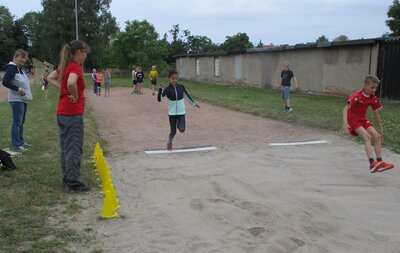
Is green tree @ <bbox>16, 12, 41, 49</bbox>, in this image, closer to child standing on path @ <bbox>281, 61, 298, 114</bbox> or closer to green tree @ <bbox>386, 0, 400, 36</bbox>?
green tree @ <bbox>386, 0, 400, 36</bbox>

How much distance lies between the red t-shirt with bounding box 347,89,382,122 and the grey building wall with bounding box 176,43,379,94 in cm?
1341

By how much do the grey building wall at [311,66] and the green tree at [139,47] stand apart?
22.6 m

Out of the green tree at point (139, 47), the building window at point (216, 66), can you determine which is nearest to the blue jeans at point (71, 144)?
the building window at point (216, 66)

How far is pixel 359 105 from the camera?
7121 mm

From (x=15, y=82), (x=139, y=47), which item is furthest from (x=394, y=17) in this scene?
(x=15, y=82)

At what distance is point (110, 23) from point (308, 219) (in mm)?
65522

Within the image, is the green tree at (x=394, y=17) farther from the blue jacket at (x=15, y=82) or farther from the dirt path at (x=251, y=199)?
the blue jacket at (x=15, y=82)

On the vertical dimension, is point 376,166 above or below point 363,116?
below

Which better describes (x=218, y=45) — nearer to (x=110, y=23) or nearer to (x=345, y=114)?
(x=110, y=23)

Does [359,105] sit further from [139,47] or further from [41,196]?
A: [139,47]

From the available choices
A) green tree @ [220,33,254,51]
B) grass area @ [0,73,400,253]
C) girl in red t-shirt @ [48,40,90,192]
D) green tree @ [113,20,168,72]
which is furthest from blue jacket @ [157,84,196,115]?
green tree @ [220,33,254,51]

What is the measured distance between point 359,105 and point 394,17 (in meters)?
48.5

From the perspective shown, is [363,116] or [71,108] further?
[363,116]

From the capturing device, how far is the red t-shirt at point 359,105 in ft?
23.2
